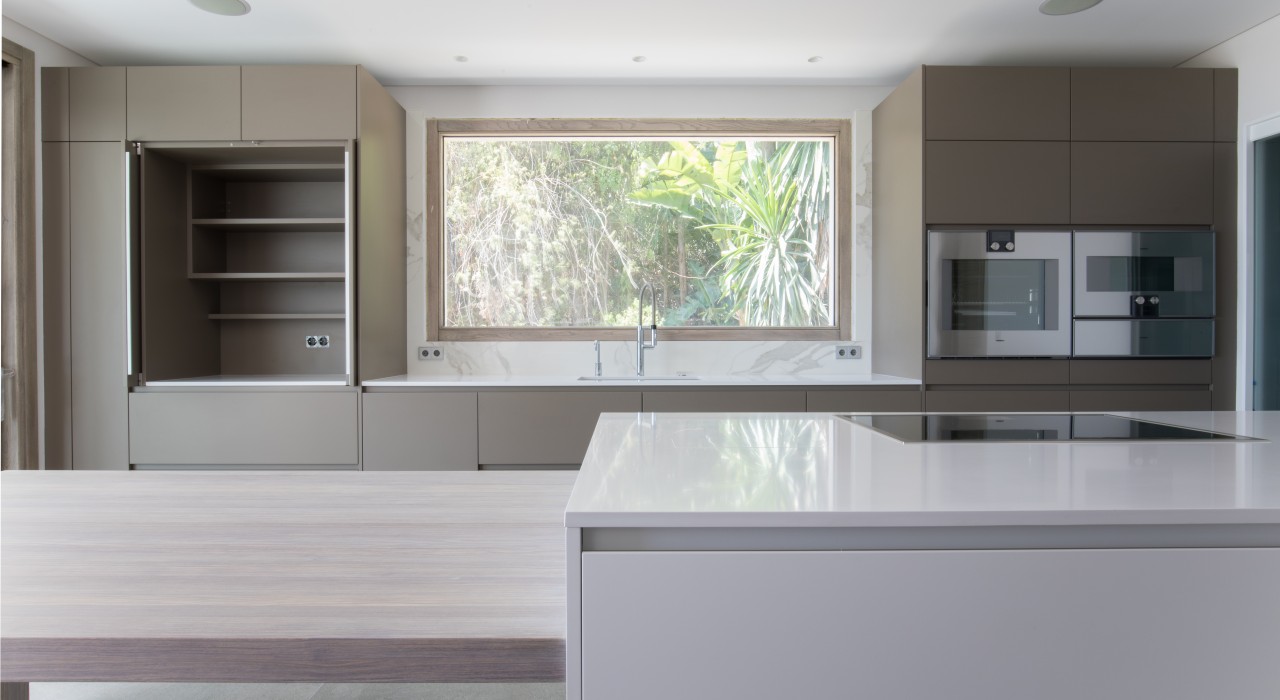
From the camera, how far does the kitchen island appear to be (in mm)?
743

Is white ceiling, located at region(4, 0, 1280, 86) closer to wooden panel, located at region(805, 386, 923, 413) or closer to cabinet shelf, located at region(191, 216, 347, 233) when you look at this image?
cabinet shelf, located at region(191, 216, 347, 233)

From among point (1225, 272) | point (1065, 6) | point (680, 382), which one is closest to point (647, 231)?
point (680, 382)

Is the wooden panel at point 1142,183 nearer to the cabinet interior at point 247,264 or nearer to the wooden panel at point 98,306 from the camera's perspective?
the cabinet interior at point 247,264

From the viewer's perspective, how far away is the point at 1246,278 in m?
3.28

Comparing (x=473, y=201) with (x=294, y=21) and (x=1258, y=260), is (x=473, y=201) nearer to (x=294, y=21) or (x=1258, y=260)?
(x=294, y=21)

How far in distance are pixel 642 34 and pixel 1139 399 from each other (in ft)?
9.11

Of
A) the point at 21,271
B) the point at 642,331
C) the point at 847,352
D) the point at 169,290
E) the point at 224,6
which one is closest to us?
the point at 224,6

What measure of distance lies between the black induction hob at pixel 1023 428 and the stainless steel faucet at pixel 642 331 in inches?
80.7

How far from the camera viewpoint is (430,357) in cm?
387

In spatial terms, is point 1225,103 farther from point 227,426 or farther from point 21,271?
point 21,271

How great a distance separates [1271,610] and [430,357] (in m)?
3.59

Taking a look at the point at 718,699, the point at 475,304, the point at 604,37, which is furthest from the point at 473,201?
the point at 718,699

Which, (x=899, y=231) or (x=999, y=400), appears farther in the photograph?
(x=899, y=231)

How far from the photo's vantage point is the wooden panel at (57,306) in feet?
10.3
